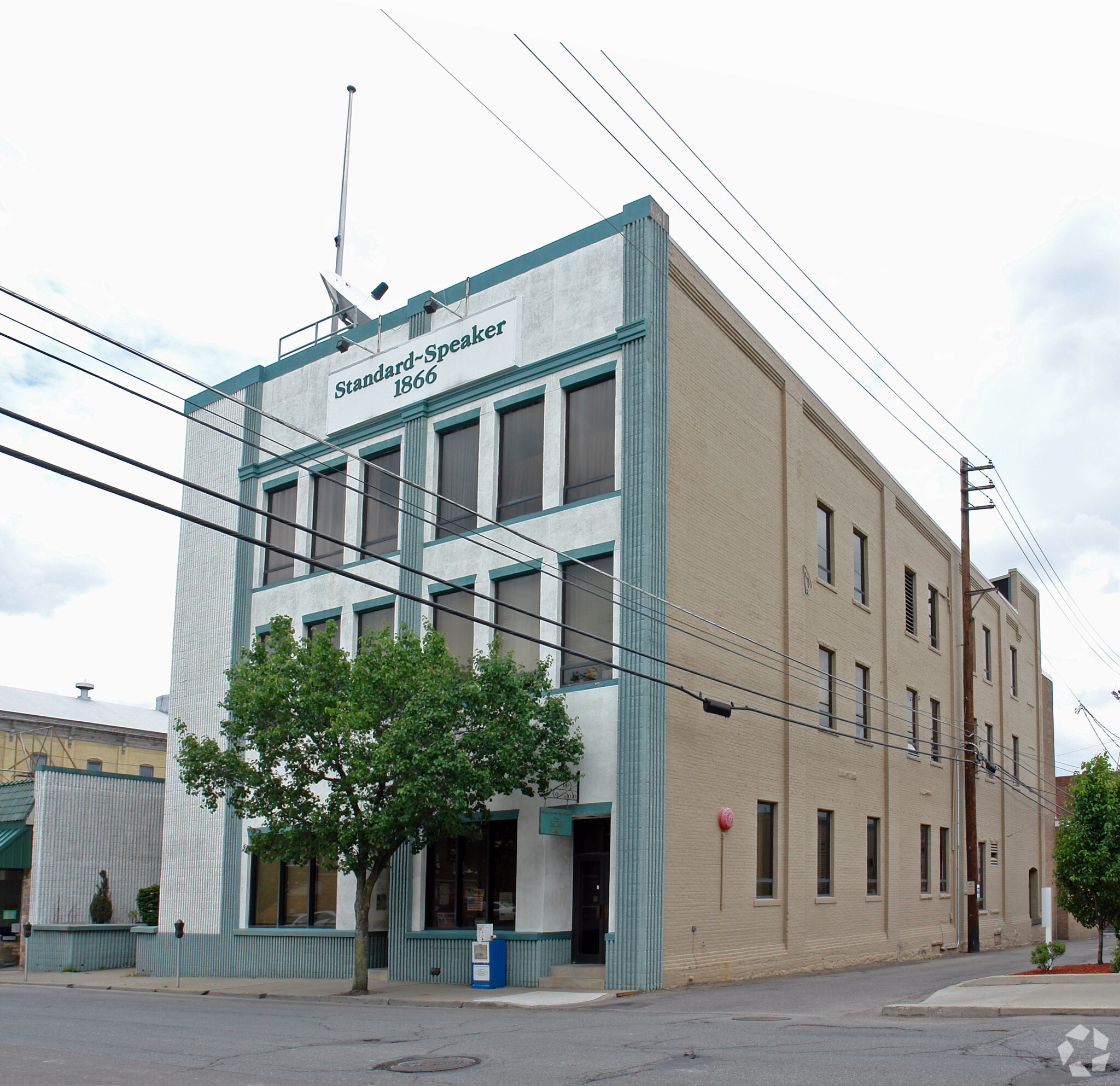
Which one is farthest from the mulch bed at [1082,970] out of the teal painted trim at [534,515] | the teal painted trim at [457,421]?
the teal painted trim at [457,421]

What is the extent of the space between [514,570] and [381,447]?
5627 mm

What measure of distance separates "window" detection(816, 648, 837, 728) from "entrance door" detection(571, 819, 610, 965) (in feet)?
27.6


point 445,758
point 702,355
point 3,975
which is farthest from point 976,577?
point 3,975

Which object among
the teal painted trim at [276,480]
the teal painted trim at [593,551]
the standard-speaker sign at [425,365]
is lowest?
the teal painted trim at [593,551]

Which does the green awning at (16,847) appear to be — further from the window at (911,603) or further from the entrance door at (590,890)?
the window at (911,603)

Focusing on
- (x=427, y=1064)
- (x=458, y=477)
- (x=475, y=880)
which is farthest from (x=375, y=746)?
(x=427, y=1064)

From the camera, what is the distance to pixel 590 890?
2275cm

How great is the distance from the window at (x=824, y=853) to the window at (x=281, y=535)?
14708mm

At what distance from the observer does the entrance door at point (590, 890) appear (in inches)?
882

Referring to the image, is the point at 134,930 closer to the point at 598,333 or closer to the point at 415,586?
the point at 415,586

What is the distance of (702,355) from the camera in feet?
83.7

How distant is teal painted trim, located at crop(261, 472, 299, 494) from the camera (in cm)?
3056

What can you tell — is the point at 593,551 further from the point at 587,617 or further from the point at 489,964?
the point at 489,964

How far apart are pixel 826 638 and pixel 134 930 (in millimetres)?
19598
